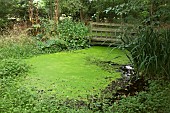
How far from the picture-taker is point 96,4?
1009cm

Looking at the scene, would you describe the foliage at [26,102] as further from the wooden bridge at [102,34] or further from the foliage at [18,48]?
the wooden bridge at [102,34]

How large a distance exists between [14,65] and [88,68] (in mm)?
1660

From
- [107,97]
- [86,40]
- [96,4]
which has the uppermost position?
[96,4]

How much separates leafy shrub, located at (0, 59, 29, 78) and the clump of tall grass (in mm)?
2323

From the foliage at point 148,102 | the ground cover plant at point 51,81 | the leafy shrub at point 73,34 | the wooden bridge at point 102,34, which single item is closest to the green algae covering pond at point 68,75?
A: the ground cover plant at point 51,81

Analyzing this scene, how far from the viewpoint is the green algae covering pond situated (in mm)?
4438

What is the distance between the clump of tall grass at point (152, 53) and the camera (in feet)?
15.1

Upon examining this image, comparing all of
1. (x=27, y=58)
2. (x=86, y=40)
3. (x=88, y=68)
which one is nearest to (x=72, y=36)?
(x=86, y=40)

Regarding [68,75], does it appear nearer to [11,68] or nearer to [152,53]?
[11,68]

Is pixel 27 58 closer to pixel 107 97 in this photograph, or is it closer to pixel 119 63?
pixel 119 63

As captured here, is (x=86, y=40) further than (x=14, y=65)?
Yes

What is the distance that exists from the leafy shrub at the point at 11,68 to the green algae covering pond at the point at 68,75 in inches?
8.7

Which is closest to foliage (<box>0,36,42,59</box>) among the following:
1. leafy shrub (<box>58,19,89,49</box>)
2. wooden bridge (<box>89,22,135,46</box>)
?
leafy shrub (<box>58,19,89,49</box>)

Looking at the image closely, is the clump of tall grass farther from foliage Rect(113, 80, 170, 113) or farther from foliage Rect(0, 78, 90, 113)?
foliage Rect(0, 78, 90, 113)
